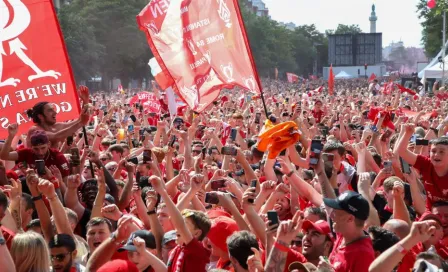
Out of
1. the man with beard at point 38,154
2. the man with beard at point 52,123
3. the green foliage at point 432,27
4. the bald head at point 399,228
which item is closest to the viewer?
the bald head at point 399,228

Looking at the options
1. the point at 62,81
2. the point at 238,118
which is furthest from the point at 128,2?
the point at 62,81

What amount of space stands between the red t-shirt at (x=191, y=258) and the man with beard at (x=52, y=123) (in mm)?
2796

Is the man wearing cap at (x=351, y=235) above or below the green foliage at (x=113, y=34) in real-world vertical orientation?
above

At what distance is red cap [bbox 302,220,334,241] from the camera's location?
5.52m

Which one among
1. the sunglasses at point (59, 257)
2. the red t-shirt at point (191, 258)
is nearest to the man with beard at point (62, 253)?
the sunglasses at point (59, 257)

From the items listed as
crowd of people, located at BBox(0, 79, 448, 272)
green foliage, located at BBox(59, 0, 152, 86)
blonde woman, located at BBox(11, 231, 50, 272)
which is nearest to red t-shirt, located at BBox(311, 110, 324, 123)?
crowd of people, located at BBox(0, 79, 448, 272)

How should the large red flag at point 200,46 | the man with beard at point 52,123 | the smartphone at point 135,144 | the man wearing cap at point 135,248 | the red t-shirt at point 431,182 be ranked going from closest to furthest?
the man wearing cap at point 135,248, the red t-shirt at point 431,182, the man with beard at point 52,123, the large red flag at point 200,46, the smartphone at point 135,144

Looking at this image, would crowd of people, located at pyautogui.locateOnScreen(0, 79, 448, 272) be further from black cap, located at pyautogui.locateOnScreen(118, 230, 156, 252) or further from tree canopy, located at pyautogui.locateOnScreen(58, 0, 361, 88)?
tree canopy, located at pyautogui.locateOnScreen(58, 0, 361, 88)

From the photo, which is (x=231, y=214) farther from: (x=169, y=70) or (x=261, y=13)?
(x=261, y=13)

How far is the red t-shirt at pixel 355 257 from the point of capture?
4.99 m

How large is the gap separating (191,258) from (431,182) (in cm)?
260

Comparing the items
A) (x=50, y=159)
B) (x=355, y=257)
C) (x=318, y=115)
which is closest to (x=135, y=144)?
(x=318, y=115)

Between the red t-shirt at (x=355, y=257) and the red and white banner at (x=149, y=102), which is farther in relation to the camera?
the red and white banner at (x=149, y=102)

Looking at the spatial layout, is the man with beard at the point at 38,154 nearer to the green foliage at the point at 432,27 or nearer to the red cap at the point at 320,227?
the red cap at the point at 320,227
